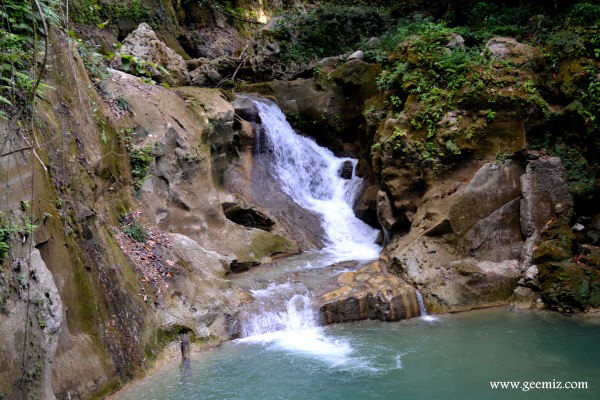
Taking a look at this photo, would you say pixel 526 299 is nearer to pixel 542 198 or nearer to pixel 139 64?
pixel 542 198

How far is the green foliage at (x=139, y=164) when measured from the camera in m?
8.80

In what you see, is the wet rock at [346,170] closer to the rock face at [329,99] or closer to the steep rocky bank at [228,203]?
the steep rocky bank at [228,203]

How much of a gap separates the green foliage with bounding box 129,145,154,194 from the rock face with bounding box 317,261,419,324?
12.9 ft

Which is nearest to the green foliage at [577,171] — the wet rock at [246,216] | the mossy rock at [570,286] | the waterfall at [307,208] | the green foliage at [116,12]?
the mossy rock at [570,286]

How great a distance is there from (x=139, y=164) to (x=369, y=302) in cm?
496

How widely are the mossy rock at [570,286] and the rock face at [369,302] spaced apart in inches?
94.4

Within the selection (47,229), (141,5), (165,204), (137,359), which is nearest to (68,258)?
(47,229)

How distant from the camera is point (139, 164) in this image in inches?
351

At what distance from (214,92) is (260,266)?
5269 millimetres

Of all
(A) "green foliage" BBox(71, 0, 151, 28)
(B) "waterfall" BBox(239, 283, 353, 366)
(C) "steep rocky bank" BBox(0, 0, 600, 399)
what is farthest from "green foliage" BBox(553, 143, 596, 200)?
(A) "green foliage" BBox(71, 0, 151, 28)

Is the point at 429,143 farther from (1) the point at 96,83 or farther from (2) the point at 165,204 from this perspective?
(1) the point at 96,83

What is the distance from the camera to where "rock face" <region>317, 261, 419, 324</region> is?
27.5ft

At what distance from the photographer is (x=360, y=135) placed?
13883mm

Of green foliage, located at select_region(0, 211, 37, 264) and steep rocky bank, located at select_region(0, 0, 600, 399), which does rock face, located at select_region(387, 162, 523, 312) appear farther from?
green foliage, located at select_region(0, 211, 37, 264)
